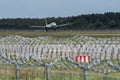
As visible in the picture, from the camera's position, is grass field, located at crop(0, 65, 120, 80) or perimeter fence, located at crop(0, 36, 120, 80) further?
grass field, located at crop(0, 65, 120, 80)

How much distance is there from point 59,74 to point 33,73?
5.70 ft

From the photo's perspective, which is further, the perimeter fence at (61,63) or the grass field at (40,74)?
→ the grass field at (40,74)

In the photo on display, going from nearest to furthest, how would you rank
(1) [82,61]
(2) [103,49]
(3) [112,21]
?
1. (1) [82,61]
2. (2) [103,49]
3. (3) [112,21]

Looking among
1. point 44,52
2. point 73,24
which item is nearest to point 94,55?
point 44,52

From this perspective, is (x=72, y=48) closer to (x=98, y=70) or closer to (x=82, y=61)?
(x=82, y=61)

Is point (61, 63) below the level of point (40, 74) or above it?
below

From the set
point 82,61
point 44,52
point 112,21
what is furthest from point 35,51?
point 112,21

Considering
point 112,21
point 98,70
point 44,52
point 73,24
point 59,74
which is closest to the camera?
point 59,74

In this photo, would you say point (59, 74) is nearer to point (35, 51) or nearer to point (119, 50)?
point (119, 50)

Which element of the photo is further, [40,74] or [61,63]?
[61,63]

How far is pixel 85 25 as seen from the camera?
183750mm

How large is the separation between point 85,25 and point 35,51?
144 metres

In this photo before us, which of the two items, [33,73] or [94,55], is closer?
[33,73]

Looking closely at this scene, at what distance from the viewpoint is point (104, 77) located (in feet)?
67.8
